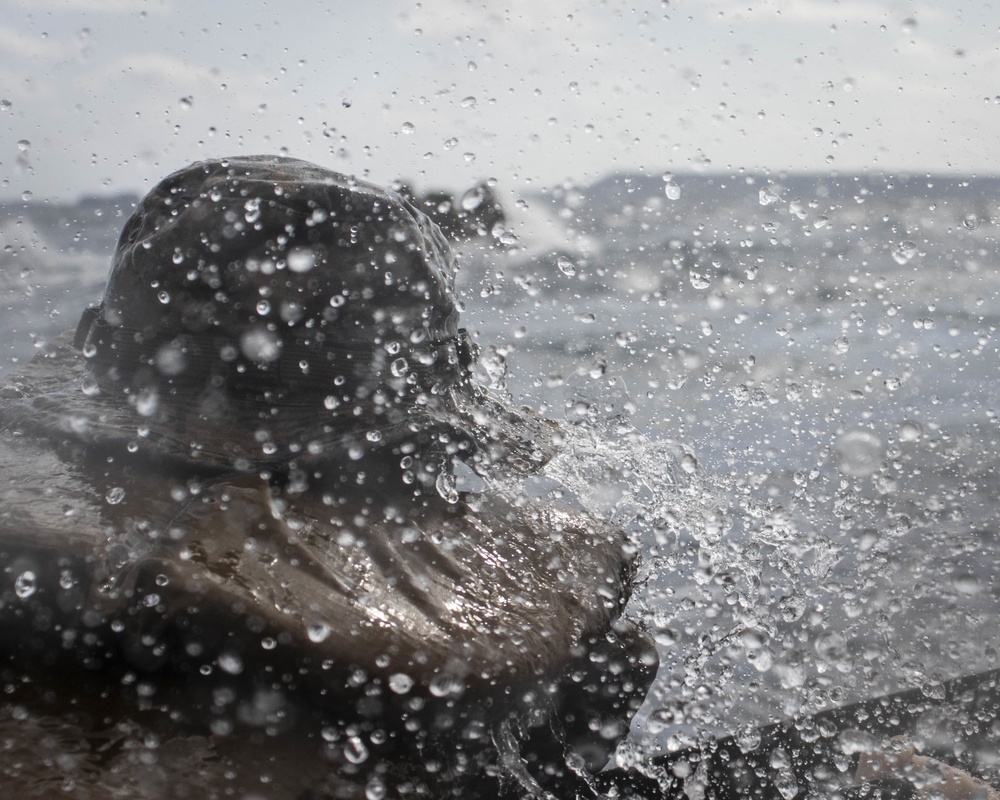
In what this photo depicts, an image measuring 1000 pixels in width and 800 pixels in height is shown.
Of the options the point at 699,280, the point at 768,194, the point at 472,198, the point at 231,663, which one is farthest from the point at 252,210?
the point at 699,280

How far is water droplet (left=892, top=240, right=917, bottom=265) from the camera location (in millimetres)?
5840

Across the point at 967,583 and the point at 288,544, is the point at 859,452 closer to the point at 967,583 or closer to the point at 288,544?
the point at 967,583

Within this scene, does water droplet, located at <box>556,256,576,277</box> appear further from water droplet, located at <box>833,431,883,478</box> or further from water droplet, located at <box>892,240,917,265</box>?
water droplet, located at <box>892,240,917,265</box>

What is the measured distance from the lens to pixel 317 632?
1.50m

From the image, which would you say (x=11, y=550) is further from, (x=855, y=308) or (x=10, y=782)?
(x=855, y=308)

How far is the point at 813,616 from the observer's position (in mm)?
3459

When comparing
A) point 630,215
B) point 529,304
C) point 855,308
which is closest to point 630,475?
point 630,215

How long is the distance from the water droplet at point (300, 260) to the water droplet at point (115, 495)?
0.50m

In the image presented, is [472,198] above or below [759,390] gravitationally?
above

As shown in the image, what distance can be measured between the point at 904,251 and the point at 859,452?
1643 mm

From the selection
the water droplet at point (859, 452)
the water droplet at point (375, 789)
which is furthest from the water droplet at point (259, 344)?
the water droplet at point (859, 452)

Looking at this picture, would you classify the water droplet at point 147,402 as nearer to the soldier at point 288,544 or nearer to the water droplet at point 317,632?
the soldier at point 288,544

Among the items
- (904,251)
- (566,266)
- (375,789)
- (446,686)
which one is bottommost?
(566,266)

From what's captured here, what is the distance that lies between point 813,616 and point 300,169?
254 cm
